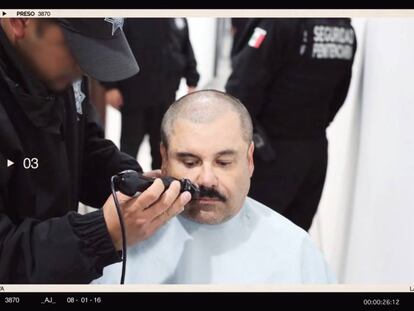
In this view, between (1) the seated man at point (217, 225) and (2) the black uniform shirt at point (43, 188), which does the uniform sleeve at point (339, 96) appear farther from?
(2) the black uniform shirt at point (43, 188)

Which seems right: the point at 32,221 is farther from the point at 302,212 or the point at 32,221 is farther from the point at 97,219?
the point at 302,212

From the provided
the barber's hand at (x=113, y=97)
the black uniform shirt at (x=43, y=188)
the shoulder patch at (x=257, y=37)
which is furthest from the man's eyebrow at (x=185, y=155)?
the shoulder patch at (x=257, y=37)

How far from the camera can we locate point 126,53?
0.90 metres

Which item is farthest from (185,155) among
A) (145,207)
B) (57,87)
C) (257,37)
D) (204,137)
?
Result: (257,37)

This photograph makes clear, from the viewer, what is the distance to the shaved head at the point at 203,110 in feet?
3.07

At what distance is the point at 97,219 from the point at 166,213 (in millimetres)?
114

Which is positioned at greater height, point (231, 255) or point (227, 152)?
point (227, 152)

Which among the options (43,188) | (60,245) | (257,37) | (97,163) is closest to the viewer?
(60,245)

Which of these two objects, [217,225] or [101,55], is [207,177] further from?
[101,55]

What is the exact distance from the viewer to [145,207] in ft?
2.70

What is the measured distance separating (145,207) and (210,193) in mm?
163

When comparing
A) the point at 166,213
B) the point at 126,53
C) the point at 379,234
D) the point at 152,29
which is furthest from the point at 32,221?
the point at 379,234

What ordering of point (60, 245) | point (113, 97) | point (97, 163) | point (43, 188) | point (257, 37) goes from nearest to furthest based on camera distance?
point (60, 245), point (43, 188), point (97, 163), point (113, 97), point (257, 37)

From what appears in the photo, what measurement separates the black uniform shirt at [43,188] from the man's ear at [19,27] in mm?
20
